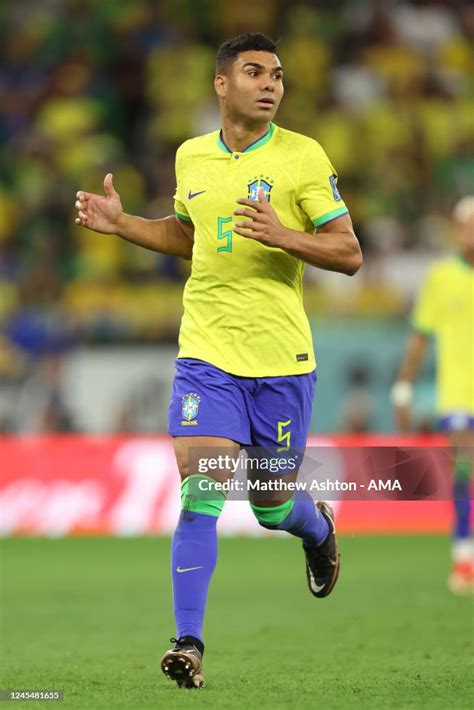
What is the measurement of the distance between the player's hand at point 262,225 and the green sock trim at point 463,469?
16.0 ft

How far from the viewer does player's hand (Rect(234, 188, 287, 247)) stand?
5.43 m

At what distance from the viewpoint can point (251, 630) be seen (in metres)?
7.86

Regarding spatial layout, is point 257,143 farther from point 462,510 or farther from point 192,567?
point 462,510

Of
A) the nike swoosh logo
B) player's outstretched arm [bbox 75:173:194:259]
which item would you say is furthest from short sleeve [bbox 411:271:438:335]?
player's outstretched arm [bbox 75:173:194:259]

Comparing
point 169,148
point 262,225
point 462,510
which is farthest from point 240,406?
point 169,148

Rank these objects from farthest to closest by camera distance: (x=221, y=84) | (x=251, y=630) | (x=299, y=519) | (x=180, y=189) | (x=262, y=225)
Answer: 1. (x=251, y=630)
2. (x=299, y=519)
3. (x=180, y=189)
4. (x=221, y=84)
5. (x=262, y=225)

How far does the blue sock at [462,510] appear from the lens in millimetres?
9875

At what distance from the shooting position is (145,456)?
14.4m

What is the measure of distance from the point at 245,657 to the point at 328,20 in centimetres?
1397

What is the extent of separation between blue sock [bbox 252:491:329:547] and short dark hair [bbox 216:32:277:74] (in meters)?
1.74

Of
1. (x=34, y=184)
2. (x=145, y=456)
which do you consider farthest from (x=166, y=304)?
(x=34, y=184)

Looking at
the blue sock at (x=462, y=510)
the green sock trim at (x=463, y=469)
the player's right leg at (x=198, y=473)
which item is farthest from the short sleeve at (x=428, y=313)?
the player's right leg at (x=198, y=473)

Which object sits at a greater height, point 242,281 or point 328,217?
A: point 328,217

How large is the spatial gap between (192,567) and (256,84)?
1835mm
